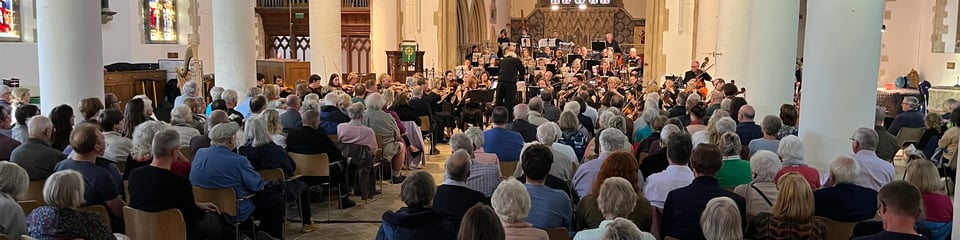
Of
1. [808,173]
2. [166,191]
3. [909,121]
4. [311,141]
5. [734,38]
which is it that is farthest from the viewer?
[734,38]

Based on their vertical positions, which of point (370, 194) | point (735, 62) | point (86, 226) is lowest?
point (370, 194)

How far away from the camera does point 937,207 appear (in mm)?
4430

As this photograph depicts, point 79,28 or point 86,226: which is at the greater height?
point 79,28

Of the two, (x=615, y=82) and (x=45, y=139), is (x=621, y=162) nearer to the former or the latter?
(x=45, y=139)

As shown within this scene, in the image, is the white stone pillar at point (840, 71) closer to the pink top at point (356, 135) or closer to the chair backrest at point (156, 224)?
the pink top at point (356, 135)

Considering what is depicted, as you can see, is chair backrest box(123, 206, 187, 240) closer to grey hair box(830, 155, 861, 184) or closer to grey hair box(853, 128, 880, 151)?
grey hair box(830, 155, 861, 184)

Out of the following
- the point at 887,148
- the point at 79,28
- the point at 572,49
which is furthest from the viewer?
the point at 572,49

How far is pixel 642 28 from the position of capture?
28.5 meters

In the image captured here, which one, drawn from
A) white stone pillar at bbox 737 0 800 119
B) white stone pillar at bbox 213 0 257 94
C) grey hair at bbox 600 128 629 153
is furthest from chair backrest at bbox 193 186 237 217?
white stone pillar at bbox 737 0 800 119

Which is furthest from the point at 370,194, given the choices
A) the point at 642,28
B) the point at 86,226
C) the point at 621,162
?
the point at 642,28

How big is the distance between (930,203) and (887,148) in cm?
320

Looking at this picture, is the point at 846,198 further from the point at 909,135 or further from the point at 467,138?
the point at 909,135

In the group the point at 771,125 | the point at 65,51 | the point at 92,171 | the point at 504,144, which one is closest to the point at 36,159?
the point at 92,171

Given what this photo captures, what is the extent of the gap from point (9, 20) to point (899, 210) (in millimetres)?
12977
